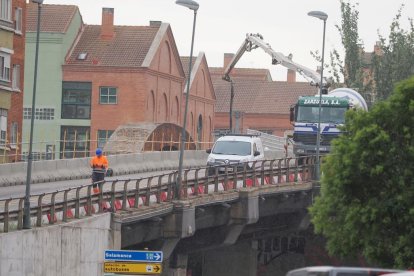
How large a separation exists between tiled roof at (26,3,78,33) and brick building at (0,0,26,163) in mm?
32669

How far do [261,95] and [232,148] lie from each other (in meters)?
81.5

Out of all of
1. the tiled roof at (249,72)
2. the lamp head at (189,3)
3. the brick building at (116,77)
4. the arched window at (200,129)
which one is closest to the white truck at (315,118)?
the lamp head at (189,3)

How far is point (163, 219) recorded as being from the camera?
180 ft

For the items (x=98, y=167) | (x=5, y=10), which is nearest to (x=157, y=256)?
(x=98, y=167)

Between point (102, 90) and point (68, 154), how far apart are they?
24.3 feet

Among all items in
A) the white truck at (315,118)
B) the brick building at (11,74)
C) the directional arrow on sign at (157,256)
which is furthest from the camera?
the white truck at (315,118)

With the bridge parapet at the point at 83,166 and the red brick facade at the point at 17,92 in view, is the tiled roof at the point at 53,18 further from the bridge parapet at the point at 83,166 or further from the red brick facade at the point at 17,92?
the red brick facade at the point at 17,92

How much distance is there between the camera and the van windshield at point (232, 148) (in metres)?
69.8

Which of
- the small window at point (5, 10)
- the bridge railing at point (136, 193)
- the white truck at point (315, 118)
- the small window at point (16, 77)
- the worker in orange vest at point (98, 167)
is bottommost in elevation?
the bridge railing at point (136, 193)

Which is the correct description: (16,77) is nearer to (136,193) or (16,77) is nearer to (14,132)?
(14,132)

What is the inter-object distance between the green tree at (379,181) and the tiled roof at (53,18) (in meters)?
66.1

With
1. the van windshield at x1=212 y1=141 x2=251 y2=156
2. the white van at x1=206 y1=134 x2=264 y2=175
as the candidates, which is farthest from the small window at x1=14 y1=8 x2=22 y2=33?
the van windshield at x1=212 y1=141 x2=251 y2=156

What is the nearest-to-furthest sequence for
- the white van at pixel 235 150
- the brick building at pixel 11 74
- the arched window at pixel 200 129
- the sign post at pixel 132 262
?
the sign post at pixel 132 262 → the white van at pixel 235 150 → the brick building at pixel 11 74 → the arched window at pixel 200 129

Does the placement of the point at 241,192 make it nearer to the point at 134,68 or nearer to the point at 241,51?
the point at 241,51
